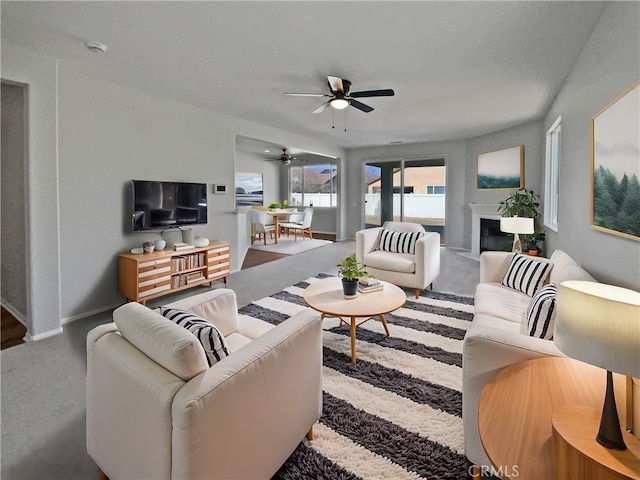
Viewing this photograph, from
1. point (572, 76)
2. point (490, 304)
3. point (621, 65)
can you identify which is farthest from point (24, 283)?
point (572, 76)

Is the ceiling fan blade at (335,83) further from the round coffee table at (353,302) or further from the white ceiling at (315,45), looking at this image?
the round coffee table at (353,302)

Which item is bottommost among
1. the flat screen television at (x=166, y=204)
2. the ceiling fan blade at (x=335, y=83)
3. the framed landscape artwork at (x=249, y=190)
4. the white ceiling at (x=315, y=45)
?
the flat screen television at (x=166, y=204)

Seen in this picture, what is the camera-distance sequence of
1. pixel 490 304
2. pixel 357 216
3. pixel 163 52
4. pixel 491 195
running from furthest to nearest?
pixel 357 216
pixel 491 195
pixel 163 52
pixel 490 304

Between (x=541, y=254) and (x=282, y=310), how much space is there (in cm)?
412

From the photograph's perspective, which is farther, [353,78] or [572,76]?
[353,78]

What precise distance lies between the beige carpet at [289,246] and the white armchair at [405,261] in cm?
261

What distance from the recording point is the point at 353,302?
2699 mm

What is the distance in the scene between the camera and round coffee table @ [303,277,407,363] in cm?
247

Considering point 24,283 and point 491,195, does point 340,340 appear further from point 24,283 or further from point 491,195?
point 491,195

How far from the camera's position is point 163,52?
9.16 feet

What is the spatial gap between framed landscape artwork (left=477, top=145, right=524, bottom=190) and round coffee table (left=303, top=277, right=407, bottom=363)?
166 inches

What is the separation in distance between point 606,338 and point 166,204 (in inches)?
167

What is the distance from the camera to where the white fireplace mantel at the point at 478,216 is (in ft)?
20.1

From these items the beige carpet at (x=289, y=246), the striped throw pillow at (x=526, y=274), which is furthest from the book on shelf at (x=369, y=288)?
the beige carpet at (x=289, y=246)
